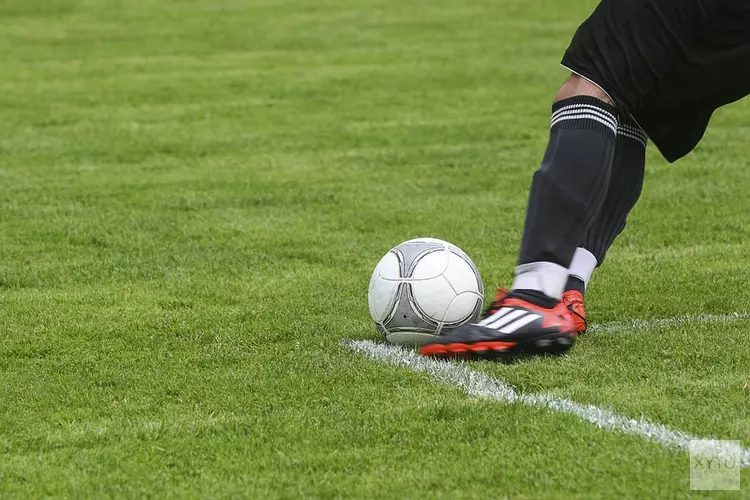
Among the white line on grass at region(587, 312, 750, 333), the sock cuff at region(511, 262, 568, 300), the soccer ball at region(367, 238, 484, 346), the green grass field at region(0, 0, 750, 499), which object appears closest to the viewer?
the green grass field at region(0, 0, 750, 499)

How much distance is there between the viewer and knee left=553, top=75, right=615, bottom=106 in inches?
160

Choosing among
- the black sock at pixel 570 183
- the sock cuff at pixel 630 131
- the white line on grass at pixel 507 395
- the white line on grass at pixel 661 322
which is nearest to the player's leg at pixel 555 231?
the black sock at pixel 570 183

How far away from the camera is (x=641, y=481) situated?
275 cm

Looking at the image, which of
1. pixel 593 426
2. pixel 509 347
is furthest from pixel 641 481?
pixel 509 347

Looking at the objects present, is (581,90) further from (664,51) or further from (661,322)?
(661,322)

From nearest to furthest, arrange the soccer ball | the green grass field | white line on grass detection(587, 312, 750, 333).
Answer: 1. the green grass field
2. the soccer ball
3. white line on grass detection(587, 312, 750, 333)

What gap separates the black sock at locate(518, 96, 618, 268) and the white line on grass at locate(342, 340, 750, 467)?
21.3 inches

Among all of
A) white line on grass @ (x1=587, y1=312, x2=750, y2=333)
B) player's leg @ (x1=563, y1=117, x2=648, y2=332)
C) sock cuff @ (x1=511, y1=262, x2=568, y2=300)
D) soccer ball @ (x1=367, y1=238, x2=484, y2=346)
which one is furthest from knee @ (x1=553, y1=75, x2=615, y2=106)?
white line on grass @ (x1=587, y1=312, x2=750, y2=333)

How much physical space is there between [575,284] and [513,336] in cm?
61

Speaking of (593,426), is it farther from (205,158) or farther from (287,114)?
(287,114)

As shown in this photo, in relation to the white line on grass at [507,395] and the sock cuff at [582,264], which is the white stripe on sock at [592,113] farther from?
the white line on grass at [507,395]

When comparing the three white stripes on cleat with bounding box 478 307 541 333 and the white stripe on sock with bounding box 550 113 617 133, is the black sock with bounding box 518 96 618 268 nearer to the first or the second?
the white stripe on sock with bounding box 550 113 617 133

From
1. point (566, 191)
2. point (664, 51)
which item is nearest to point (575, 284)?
point (566, 191)

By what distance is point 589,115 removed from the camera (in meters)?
4.08
